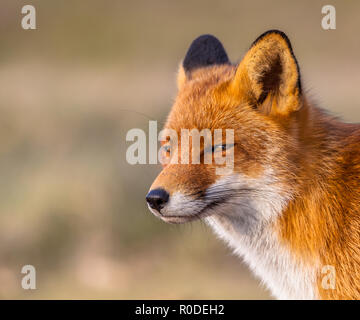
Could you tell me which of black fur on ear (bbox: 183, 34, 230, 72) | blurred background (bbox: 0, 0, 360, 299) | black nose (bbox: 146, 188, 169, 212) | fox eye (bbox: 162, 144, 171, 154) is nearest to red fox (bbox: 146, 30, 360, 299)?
black nose (bbox: 146, 188, 169, 212)

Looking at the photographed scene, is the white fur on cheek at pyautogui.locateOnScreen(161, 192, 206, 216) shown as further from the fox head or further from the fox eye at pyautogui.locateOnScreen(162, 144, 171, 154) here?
the fox eye at pyautogui.locateOnScreen(162, 144, 171, 154)

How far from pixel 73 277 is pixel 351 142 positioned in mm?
6328

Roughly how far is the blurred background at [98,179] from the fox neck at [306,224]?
0.66 meters

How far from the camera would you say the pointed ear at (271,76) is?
4.56 meters

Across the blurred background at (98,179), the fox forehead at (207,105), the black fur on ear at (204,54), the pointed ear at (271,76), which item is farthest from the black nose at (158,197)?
the black fur on ear at (204,54)

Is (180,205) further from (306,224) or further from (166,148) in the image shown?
(306,224)

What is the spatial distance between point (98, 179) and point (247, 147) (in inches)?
275

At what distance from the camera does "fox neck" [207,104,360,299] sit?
14.9ft

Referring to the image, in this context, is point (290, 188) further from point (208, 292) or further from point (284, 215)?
point (208, 292)

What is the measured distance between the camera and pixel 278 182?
4566 millimetres

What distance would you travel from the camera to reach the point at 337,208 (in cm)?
461

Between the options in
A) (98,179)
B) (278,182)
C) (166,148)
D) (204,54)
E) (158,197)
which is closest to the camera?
(158,197)

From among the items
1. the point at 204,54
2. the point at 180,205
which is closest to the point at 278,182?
the point at 180,205

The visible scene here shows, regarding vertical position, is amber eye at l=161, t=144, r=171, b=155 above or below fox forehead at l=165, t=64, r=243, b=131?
below
